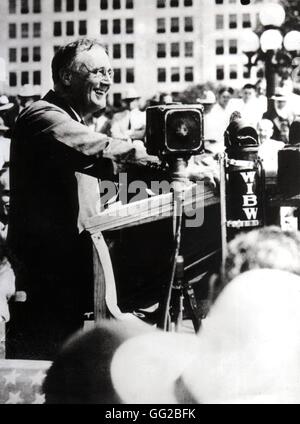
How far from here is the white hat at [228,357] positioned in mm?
4883

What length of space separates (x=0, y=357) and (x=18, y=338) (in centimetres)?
20

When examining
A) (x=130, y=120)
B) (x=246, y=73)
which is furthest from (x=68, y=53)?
(x=246, y=73)

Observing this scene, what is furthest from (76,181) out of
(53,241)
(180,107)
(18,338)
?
(18,338)

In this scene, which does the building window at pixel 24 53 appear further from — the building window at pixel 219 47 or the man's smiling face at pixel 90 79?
the building window at pixel 219 47

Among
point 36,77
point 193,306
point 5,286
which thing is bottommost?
point 193,306

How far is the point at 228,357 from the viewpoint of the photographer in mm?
4902

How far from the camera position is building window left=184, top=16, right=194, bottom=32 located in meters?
5.12

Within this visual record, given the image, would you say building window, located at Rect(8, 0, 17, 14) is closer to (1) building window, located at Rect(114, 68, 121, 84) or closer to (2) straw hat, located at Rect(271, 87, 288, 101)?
(1) building window, located at Rect(114, 68, 121, 84)

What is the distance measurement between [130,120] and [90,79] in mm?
440

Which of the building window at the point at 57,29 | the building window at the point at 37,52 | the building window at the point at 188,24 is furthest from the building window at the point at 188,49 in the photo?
the building window at the point at 37,52

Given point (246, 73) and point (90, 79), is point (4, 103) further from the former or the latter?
point (246, 73)

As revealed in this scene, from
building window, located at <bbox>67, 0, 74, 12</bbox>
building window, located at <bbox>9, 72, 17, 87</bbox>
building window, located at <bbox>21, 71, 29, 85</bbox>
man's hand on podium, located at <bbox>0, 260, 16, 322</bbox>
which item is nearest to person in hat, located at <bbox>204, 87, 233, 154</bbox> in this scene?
building window, located at <bbox>67, 0, 74, 12</bbox>

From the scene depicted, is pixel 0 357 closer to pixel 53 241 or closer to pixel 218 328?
pixel 53 241

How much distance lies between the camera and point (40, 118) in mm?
4961
